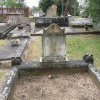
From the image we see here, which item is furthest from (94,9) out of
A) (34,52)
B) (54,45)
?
(54,45)

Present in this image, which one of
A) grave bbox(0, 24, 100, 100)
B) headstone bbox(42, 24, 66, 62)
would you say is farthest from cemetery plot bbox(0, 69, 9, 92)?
headstone bbox(42, 24, 66, 62)

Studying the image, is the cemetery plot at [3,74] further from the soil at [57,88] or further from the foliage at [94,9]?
the foliage at [94,9]

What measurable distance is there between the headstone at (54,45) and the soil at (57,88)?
0.65m

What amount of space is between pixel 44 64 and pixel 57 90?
1.41 metres

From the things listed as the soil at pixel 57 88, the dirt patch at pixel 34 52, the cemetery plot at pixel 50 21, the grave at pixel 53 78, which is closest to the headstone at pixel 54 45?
the grave at pixel 53 78

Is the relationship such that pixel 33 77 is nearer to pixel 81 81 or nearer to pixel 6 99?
pixel 81 81

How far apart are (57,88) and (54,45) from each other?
176 cm

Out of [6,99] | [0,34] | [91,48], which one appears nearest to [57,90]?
[6,99]

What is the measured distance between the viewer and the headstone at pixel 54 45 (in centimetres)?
768

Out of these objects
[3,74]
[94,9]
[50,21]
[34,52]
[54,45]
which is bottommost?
[3,74]

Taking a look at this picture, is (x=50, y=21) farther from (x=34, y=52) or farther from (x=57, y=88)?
(x=57, y=88)

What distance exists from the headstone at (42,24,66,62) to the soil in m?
0.65

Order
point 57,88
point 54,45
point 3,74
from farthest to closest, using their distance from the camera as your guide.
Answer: point 3,74
point 54,45
point 57,88

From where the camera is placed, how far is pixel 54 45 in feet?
25.6
